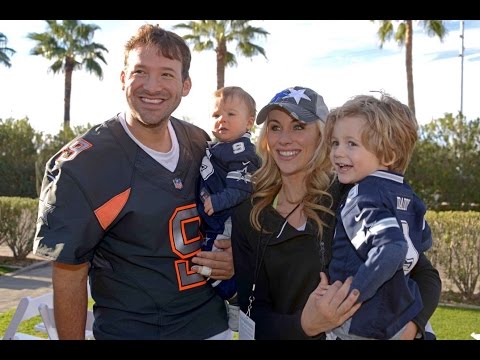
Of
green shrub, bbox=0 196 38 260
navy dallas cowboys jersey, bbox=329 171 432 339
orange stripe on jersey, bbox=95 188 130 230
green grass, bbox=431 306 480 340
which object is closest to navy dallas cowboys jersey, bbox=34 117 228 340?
orange stripe on jersey, bbox=95 188 130 230

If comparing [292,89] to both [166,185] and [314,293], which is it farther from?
[314,293]

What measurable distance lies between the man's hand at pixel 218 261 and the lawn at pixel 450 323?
4.66 meters

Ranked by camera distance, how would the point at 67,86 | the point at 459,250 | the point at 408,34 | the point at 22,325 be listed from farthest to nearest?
the point at 67,86, the point at 408,34, the point at 459,250, the point at 22,325

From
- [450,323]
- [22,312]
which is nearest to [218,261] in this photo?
[22,312]

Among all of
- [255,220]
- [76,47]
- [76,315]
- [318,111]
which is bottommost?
[76,315]

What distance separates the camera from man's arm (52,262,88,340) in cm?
276

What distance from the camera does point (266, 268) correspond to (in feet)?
9.55

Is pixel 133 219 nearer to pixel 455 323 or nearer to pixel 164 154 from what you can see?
pixel 164 154

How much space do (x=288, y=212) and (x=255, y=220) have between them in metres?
0.18

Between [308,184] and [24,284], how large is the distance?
858cm

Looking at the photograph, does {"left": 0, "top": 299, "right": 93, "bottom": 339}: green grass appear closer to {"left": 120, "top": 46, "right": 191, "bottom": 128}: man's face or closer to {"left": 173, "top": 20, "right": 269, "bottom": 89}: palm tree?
{"left": 120, "top": 46, "right": 191, "bottom": 128}: man's face

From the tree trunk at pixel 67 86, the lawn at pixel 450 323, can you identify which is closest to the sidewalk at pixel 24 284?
the lawn at pixel 450 323

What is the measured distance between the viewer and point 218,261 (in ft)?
9.97
